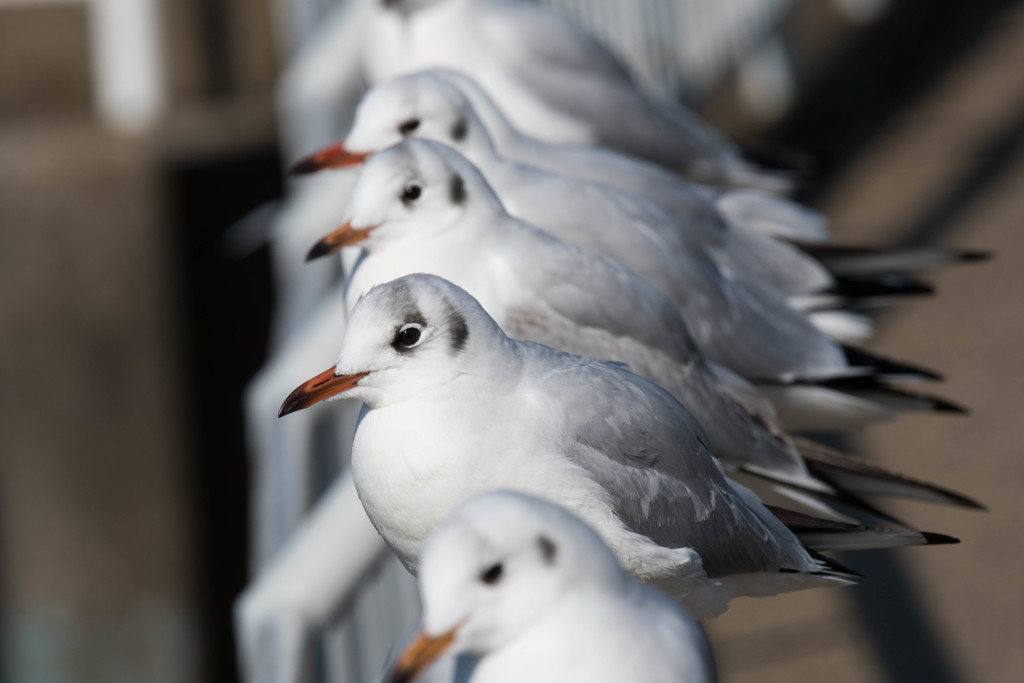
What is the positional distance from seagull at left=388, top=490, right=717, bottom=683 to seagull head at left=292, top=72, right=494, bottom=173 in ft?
4.37

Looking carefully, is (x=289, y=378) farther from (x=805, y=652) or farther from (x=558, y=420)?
(x=805, y=652)

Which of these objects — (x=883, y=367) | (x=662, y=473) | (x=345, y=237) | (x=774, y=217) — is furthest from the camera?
(x=774, y=217)

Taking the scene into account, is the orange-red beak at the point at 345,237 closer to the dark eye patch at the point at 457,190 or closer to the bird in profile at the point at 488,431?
the dark eye patch at the point at 457,190

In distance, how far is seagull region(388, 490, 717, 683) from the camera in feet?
3.99

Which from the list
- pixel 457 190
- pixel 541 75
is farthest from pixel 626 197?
pixel 541 75

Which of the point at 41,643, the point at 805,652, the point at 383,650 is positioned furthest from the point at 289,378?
the point at 41,643

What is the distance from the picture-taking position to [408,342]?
65.5 inches

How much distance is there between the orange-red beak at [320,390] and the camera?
5.47 feet

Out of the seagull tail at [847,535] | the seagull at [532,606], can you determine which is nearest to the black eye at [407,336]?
the seagull at [532,606]

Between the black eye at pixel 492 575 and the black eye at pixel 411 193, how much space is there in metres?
0.99

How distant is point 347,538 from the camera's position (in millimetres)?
1938

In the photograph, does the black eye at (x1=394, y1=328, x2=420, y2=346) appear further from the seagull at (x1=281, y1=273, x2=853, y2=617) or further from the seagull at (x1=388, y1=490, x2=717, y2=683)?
the seagull at (x1=388, y1=490, x2=717, y2=683)

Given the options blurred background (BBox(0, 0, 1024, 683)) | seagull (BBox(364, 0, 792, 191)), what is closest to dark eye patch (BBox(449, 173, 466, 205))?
seagull (BBox(364, 0, 792, 191))

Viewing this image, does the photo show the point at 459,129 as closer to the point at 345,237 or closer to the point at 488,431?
the point at 345,237
